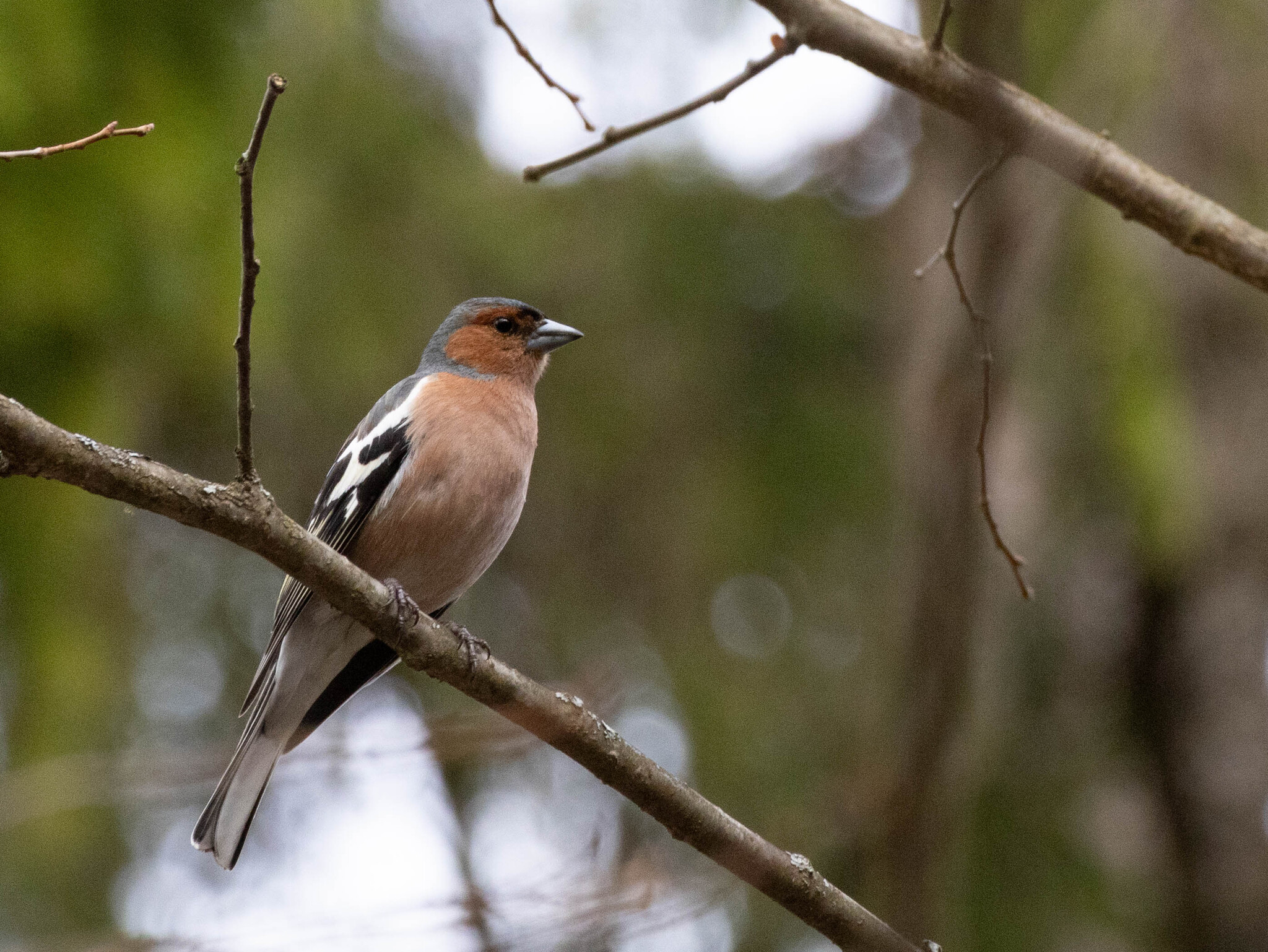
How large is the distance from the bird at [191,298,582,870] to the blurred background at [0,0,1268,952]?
24 cm

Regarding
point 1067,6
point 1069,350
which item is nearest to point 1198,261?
point 1069,350

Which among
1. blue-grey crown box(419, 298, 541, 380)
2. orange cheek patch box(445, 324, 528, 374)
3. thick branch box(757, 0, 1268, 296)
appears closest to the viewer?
thick branch box(757, 0, 1268, 296)

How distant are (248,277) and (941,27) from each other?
1.78m

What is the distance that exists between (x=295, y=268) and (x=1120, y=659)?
534 centimetres

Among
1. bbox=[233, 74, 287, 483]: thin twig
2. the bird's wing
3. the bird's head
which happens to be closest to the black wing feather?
the bird's wing

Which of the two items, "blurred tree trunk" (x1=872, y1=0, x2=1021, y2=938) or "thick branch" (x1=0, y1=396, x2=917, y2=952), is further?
"blurred tree trunk" (x1=872, y1=0, x2=1021, y2=938)

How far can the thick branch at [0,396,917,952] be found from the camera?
283 cm

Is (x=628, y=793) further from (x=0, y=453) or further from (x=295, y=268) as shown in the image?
(x=295, y=268)

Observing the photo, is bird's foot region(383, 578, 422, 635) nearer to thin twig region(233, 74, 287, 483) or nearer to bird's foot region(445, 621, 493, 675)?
bird's foot region(445, 621, 493, 675)

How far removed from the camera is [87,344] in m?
4.07

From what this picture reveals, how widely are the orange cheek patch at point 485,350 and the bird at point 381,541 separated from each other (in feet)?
1.55

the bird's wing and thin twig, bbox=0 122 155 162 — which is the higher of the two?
thin twig, bbox=0 122 155 162

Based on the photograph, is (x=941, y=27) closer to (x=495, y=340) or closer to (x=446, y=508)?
(x=446, y=508)

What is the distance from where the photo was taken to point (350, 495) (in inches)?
190
